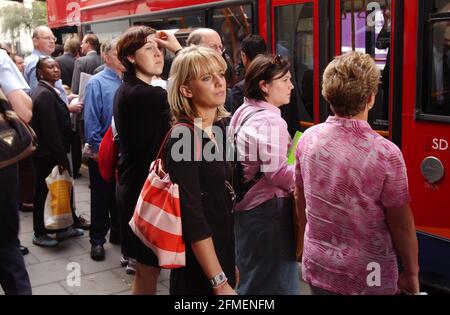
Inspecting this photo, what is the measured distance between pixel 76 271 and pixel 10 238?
5.76 ft

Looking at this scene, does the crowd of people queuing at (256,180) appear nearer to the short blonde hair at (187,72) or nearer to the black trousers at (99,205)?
the short blonde hair at (187,72)

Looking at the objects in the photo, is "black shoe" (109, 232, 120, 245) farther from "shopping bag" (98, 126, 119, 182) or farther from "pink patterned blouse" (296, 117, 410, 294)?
"pink patterned blouse" (296, 117, 410, 294)

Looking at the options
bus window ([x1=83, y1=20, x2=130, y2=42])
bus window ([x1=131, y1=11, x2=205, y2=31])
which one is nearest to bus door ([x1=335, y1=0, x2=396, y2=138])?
bus window ([x1=131, y1=11, x2=205, y2=31])

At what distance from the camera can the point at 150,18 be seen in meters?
7.85

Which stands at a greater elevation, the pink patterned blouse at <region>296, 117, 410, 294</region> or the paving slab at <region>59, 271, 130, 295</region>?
the pink patterned blouse at <region>296, 117, 410, 294</region>

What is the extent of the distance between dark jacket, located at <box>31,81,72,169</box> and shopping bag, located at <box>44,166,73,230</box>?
0.42ft

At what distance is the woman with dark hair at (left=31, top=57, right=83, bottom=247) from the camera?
5039 millimetres

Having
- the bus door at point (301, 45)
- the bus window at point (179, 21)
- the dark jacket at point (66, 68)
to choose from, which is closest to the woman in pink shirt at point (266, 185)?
the bus door at point (301, 45)

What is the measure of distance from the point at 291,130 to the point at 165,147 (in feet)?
7.55

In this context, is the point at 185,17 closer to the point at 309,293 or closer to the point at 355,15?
the point at 355,15

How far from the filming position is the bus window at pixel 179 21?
659 centimetres

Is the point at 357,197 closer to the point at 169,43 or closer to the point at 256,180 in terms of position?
the point at 256,180

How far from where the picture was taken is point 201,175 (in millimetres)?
2377

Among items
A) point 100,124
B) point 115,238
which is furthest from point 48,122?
point 115,238
